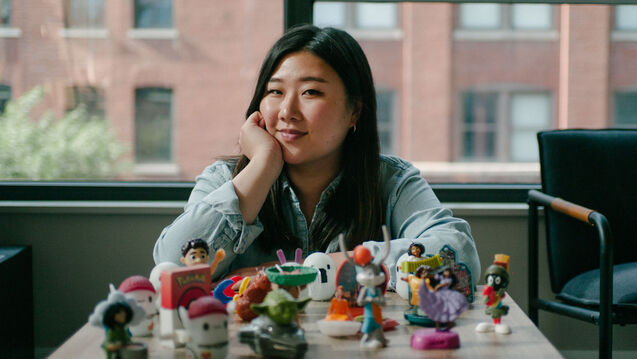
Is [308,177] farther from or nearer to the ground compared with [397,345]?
farther from the ground

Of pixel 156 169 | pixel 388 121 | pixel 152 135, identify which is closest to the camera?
pixel 156 169

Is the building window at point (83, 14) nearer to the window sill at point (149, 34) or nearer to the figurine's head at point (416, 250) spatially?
the window sill at point (149, 34)

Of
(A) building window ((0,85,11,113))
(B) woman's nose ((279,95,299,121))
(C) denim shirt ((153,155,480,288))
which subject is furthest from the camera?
(A) building window ((0,85,11,113))

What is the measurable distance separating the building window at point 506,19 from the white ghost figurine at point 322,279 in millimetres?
7059

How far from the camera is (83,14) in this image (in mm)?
6684

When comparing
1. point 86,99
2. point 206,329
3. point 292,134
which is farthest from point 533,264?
point 86,99

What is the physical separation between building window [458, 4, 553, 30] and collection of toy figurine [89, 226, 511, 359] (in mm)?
7192

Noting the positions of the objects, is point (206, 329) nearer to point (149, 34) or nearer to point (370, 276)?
point (370, 276)

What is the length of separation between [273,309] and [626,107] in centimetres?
732

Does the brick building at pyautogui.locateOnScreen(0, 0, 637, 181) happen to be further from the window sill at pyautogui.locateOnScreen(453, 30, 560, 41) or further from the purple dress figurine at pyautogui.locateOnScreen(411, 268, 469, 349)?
the purple dress figurine at pyautogui.locateOnScreen(411, 268, 469, 349)

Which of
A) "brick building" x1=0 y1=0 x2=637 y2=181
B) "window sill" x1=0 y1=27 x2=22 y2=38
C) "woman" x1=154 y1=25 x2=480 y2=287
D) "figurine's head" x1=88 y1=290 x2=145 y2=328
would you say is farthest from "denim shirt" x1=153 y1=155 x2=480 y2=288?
"brick building" x1=0 y1=0 x2=637 y2=181

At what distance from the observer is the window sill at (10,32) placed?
571cm

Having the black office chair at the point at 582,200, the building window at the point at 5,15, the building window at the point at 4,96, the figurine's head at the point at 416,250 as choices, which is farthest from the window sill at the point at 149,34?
the figurine's head at the point at 416,250

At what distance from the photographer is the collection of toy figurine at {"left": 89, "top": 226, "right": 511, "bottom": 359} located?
0.87 m
